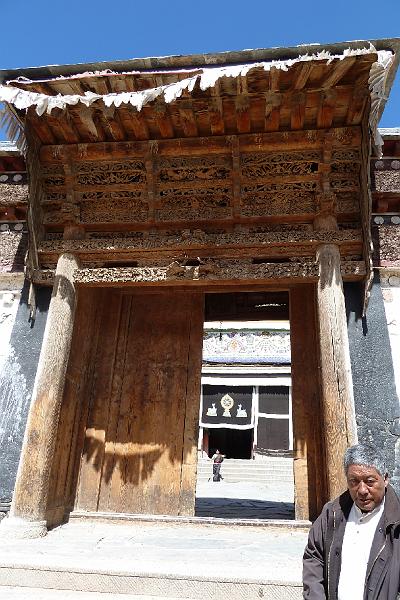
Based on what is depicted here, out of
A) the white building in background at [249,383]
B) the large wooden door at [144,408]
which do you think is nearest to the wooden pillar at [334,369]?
the large wooden door at [144,408]

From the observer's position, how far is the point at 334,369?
14.8 feet

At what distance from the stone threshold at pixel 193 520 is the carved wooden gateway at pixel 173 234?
258 millimetres

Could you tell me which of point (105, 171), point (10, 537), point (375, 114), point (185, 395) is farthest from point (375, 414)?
point (105, 171)

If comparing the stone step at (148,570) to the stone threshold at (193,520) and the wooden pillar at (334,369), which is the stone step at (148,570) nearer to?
the stone threshold at (193,520)

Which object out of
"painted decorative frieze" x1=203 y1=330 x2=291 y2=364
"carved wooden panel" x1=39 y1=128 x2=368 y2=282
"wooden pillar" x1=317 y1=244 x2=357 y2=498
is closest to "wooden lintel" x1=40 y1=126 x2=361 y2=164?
"carved wooden panel" x1=39 y1=128 x2=368 y2=282

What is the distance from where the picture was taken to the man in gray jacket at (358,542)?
6.16 feet

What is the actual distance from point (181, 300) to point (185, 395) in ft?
4.50

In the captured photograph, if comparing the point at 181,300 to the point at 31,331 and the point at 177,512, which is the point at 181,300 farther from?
the point at 177,512

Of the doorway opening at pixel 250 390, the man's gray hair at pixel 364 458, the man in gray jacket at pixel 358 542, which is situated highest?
the doorway opening at pixel 250 390

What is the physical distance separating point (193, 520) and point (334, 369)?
2.31 metres

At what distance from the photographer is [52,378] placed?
16.0 ft

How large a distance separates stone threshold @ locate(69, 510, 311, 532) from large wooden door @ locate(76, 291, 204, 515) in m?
0.28

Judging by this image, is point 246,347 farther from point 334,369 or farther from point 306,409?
point 334,369

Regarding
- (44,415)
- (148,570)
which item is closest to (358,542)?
(148,570)
